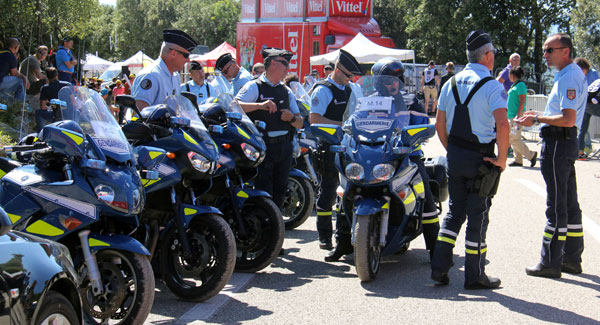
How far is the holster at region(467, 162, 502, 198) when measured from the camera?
5.66 meters

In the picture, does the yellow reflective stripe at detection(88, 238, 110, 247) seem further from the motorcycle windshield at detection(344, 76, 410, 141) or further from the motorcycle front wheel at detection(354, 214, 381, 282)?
the motorcycle windshield at detection(344, 76, 410, 141)

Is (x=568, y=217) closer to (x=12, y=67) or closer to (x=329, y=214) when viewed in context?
(x=329, y=214)

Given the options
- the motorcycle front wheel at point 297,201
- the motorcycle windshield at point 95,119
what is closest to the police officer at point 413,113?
the motorcycle front wheel at point 297,201

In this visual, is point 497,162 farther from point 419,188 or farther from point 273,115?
point 273,115

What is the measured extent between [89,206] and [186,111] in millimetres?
1724

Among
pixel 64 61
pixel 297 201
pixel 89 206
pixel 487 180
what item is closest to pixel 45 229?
pixel 89 206

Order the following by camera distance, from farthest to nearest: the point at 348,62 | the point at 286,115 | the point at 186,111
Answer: the point at 348,62 → the point at 286,115 → the point at 186,111

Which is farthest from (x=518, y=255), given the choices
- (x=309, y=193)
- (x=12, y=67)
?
(x=12, y=67)

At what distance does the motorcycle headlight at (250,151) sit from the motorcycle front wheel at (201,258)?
115cm

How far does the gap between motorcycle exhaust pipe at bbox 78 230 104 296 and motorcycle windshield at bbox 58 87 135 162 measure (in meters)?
0.54

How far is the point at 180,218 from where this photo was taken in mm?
5367

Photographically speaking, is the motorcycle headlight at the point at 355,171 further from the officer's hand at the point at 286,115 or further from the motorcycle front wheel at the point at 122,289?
the motorcycle front wheel at the point at 122,289

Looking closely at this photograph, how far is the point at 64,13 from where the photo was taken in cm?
2409

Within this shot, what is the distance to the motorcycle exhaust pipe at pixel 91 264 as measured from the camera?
170 inches
